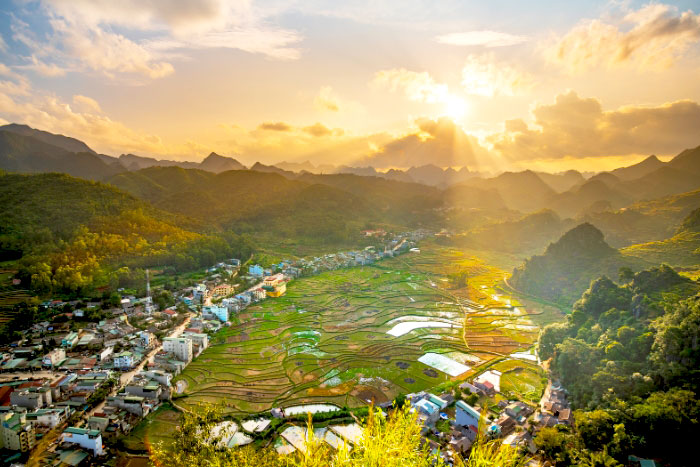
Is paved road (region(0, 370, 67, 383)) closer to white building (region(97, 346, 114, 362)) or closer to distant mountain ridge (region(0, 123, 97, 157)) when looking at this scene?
white building (region(97, 346, 114, 362))

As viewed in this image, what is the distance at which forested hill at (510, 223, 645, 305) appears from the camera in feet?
141

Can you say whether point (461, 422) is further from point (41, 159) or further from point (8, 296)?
point (41, 159)

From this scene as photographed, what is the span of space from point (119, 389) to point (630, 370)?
30.7 metres

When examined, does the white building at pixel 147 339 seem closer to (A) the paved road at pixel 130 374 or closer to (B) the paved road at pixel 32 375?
(A) the paved road at pixel 130 374

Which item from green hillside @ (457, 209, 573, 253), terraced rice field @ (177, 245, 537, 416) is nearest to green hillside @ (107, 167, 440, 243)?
green hillside @ (457, 209, 573, 253)

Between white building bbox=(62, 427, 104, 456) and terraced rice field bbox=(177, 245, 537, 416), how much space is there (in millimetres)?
4755

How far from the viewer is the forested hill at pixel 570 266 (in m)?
42.8

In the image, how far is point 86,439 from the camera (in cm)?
1683

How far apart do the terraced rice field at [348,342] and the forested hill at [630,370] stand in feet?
18.3

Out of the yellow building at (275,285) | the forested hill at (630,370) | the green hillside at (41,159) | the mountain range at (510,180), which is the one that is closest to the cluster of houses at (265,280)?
the yellow building at (275,285)

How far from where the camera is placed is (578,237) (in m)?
48.9

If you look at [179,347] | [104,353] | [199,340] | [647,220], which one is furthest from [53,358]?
[647,220]

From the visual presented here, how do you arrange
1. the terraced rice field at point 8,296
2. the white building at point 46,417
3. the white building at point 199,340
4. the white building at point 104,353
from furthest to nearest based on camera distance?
the terraced rice field at point 8,296 < the white building at point 199,340 < the white building at point 104,353 < the white building at point 46,417

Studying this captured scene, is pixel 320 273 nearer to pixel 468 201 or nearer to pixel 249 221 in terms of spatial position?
pixel 249 221
